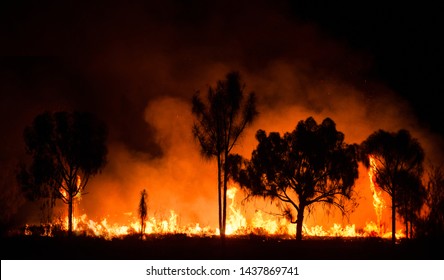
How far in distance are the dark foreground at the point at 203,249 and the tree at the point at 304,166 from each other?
3.40 m

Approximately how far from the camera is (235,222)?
41.9 meters

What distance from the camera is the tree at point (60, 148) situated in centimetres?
3481

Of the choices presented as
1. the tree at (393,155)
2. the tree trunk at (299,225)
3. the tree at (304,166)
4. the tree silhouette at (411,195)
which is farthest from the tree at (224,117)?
the tree silhouette at (411,195)

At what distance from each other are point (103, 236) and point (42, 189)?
19.0 feet

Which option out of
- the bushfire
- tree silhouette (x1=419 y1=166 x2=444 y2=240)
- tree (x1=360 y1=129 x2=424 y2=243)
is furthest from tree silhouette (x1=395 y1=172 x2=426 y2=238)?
the bushfire

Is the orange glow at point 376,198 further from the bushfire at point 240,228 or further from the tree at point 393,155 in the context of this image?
the tree at point 393,155

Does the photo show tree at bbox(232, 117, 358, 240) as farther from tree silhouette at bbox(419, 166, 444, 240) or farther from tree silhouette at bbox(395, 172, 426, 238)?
tree silhouette at bbox(419, 166, 444, 240)

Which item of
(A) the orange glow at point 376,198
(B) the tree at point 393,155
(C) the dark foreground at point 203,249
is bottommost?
(C) the dark foreground at point 203,249

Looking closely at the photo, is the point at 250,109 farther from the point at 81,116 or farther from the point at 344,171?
the point at 81,116

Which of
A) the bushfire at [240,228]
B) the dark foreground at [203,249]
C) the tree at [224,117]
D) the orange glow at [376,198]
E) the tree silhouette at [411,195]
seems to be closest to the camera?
the dark foreground at [203,249]

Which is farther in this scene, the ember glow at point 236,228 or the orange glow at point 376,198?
the ember glow at point 236,228

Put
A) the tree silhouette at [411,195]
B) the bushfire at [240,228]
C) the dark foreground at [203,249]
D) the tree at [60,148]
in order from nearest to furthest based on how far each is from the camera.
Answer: the dark foreground at [203,249] < the tree at [60,148] < the tree silhouette at [411,195] < the bushfire at [240,228]

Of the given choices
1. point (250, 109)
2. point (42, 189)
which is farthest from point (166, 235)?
point (250, 109)

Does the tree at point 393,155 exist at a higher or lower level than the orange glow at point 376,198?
higher
